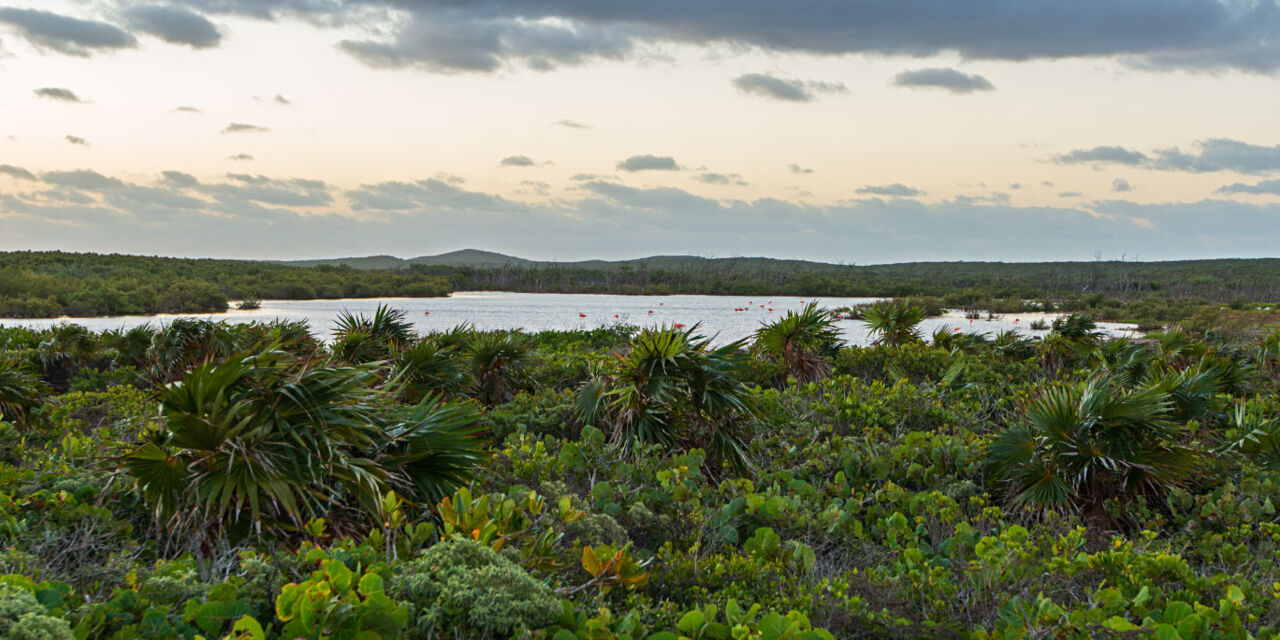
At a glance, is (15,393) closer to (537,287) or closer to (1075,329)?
(1075,329)

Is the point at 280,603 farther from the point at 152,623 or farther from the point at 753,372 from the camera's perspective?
the point at 753,372

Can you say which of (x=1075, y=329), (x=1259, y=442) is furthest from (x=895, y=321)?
(x=1259, y=442)

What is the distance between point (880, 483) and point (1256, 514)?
298 centimetres

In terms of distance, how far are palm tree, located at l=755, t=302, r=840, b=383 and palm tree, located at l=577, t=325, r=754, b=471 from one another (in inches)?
185

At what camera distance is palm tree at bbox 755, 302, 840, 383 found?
42.6ft

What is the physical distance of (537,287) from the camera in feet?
325

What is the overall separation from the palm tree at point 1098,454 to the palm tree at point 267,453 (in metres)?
5.25

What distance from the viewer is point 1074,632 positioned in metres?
3.46

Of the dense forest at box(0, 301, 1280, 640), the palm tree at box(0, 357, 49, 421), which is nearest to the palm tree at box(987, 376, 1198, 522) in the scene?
the dense forest at box(0, 301, 1280, 640)

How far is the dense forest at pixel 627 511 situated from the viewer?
3.26m

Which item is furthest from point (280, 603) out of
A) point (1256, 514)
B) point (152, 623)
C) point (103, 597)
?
point (1256, 514)

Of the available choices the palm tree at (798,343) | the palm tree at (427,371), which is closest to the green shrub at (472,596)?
the palm tree at (427,371)

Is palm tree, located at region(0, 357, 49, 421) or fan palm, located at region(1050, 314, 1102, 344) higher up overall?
fan palm, located at region(1050, 314, 1102, 344)

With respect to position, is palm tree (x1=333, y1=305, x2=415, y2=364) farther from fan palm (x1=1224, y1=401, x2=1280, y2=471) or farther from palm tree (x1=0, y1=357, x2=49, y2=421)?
fan palm (x1=1224, y1=401, x2=1280, y2=471)
